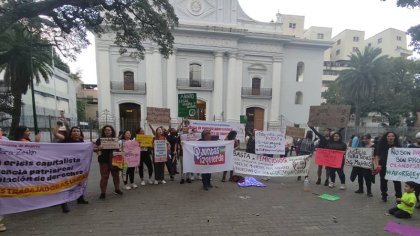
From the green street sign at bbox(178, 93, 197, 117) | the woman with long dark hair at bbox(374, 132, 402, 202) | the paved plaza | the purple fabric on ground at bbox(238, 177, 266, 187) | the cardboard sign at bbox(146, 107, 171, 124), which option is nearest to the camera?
the paved plaza

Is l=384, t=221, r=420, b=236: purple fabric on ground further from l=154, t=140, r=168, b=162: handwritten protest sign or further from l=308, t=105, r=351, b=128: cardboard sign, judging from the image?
l=154, t=140, r=168, b=162: handwritten protest sign

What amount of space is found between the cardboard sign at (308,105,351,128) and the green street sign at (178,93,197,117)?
4.24 meters

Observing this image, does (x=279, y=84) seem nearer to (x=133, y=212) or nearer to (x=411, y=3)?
(x=411, y=3)

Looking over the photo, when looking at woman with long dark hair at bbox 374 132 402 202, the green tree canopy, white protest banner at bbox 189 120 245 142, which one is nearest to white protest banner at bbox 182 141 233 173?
white protest banner at bbox 189 120 245 142

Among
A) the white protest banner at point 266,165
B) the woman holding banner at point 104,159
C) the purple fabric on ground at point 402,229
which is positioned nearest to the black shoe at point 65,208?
the woman holding banner at point 104,159

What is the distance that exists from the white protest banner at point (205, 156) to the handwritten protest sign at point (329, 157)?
9.17 ft

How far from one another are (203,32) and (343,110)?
22.2 meters

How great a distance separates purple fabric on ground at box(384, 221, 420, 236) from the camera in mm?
4568

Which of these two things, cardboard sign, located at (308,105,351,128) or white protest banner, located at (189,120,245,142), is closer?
cardboard sign, located at (308,105,351,128)

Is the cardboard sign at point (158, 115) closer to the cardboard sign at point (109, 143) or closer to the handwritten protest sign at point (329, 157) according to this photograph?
the cardboard sign at point (109, 143)

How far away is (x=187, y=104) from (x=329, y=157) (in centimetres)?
525

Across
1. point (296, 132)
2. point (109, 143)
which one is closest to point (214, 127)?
point (296, 132)

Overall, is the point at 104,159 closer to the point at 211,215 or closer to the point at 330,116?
the point at 211,215

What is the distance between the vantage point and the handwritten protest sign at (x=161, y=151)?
752 cm
